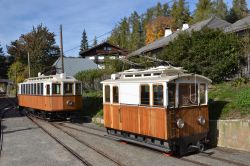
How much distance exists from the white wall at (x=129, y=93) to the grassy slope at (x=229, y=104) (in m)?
3.31

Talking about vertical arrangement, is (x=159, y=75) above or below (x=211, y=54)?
below

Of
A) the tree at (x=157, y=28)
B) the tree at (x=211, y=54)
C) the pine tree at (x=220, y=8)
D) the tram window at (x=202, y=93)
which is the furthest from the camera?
the tree at (x=157, y=28)

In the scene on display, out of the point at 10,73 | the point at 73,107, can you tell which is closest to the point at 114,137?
the point at 73,107

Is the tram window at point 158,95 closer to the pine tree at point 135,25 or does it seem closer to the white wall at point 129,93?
the white wall at point 129,93

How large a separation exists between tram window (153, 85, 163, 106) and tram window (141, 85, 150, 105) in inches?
14.4

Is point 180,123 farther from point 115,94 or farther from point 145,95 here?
point 115,94

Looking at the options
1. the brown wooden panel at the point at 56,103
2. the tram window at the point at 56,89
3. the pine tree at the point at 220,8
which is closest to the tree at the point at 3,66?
the pine tree at the point at 220,8

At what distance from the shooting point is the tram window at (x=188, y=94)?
1140 centimetres

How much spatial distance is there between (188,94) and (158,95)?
44.5 inches

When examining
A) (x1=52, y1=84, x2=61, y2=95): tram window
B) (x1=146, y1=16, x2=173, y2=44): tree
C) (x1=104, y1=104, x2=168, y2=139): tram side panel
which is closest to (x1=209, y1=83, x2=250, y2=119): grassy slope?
(x1=104, y1=104, x2=168, y2=139): tram side panel

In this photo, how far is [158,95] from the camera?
11289 mm

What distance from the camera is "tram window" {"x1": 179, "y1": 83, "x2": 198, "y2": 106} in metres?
11.4

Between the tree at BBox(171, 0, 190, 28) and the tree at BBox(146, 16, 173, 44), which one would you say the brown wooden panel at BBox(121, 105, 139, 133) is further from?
the tree at BBox(146, 16, 173, 44)

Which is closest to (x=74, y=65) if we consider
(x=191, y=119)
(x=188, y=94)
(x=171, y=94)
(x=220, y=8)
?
(x=220, y=8)
